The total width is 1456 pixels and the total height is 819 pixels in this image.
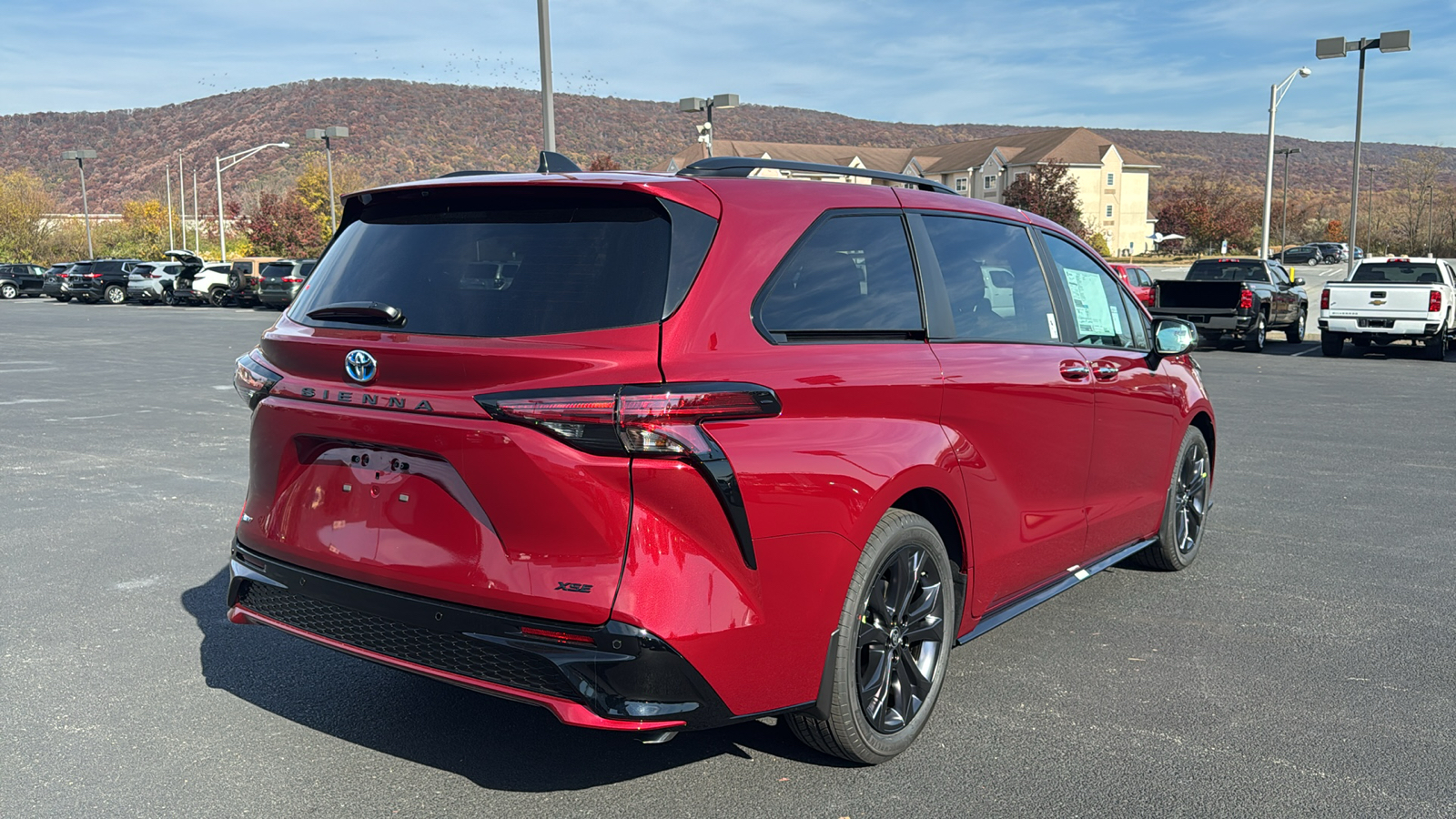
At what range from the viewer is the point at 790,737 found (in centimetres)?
389

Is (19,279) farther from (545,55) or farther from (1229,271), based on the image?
(1229,271)

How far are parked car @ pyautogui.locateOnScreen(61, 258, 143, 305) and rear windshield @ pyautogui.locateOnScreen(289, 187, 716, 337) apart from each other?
50.6 m

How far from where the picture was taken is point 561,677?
3.00 meters

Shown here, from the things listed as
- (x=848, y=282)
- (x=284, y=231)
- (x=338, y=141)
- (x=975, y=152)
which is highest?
(x=338, y=141)

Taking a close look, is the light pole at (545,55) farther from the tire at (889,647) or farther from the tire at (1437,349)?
the tire at (1437,349)

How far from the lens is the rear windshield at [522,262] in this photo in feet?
10.2

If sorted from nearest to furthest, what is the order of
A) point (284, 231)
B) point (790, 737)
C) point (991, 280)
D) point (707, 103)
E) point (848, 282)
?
point (848, 282), point (790, 737), point (991, 280), point (707, 103), point (284, 231)

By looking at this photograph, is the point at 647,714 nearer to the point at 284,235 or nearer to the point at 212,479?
the point at 212,479

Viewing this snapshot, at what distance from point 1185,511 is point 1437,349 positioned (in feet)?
61.8

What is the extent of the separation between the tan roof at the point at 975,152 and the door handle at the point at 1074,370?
288ft

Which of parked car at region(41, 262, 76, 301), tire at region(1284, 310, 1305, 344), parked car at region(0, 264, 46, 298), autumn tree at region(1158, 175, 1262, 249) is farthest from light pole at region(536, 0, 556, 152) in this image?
autumn tree at region(1158, 175, 1262, 249)

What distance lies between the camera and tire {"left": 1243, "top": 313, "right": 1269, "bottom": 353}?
2242 centimetres

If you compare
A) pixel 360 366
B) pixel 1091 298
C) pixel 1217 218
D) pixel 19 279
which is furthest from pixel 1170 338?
pixel 1217 218

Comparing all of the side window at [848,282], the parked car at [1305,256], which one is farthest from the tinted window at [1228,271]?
the parked car at [1305,256]
